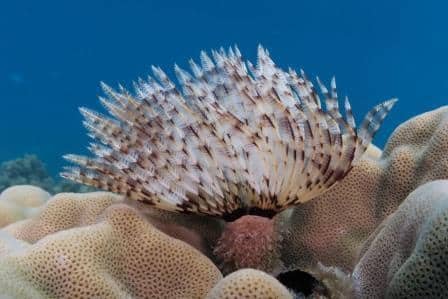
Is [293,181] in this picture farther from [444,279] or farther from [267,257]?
[444,279]

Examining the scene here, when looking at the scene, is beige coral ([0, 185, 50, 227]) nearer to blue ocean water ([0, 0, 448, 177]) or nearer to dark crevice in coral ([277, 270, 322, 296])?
dark crevice in coral ([277, 270, 322, 296])

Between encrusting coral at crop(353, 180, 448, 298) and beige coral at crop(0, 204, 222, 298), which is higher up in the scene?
beige coral at crop(0, 204, 222, 298)

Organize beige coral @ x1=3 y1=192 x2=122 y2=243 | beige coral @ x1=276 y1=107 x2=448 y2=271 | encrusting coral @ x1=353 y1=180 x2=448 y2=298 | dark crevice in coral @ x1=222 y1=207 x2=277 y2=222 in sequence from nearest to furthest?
encrusting coral @ x1=353 y1=180 x2=448 y2=298 → dark crevice in coral @ x1=222 y1=207 x2=277 y2=222 → beige coral @ x1=276 y1=107 x2=448 y2=271 → beige coral @ x1=3 y1=192 x2=122 y2=243

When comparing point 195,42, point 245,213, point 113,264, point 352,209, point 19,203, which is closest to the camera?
point 113,264

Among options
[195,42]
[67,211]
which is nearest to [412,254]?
[67,211]

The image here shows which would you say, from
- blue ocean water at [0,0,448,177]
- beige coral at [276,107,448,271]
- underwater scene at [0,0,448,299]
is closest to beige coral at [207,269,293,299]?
underwater scene at [0,0,448,299]

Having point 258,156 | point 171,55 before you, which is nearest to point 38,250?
point 258,156

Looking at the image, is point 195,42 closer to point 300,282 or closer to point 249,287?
point 300,282

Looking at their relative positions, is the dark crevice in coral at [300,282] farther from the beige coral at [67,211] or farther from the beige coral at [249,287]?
the beige coral at [67,211]
